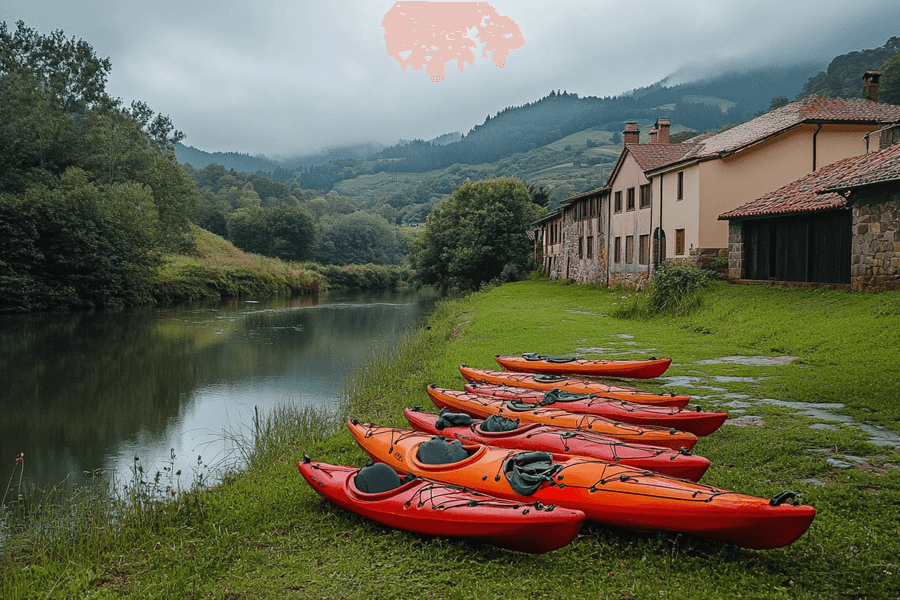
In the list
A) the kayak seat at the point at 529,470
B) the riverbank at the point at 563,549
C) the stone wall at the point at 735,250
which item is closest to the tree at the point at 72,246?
the riverbank at the point at 563,549

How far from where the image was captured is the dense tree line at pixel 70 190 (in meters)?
28.4

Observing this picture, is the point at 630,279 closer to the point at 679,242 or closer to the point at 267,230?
the point at 679,242

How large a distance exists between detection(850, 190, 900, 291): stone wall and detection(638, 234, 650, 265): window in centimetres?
1110

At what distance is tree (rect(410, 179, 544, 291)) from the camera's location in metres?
40.0

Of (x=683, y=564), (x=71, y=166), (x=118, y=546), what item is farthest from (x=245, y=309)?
(x=683, y=564)

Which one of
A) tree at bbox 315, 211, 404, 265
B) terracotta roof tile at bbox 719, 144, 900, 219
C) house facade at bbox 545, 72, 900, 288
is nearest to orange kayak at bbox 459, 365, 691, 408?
terracotta roof tile at bbox 719, 144, 900, 219

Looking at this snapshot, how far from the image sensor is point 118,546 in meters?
5.07

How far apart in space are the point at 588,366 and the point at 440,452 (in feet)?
16.8

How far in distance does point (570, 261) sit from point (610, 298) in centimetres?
1036

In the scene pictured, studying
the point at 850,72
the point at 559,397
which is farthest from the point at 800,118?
the point at 850,72

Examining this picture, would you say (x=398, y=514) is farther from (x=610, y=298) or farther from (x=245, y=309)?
(x=245, y=309)

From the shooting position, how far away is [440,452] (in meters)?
5.46

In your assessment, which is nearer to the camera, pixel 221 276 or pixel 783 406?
pixel 783 406

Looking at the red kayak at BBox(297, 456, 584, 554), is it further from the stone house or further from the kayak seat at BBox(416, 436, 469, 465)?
the stone house
